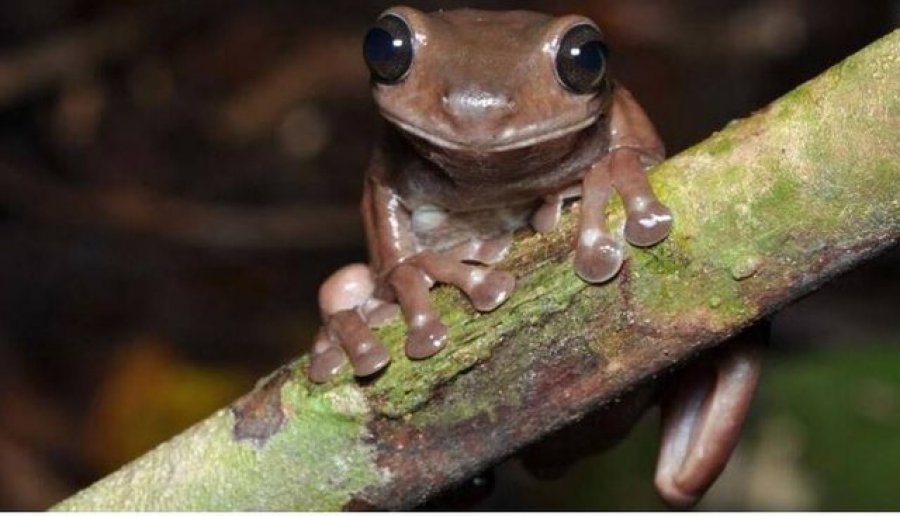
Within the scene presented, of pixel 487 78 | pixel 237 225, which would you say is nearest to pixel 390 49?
pixel 487 78

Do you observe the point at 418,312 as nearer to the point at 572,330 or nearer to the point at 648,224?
the point at 572,330

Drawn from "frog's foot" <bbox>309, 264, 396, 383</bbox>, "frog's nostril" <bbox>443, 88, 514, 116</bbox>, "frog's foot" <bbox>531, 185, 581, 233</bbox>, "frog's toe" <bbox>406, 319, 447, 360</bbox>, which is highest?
"frog's nostril" <bbox>443, 88, 514, 116</bbox>

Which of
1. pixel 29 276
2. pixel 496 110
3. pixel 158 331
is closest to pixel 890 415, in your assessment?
pixel 496 110

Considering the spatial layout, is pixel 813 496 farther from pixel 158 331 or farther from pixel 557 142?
pixel 158 331

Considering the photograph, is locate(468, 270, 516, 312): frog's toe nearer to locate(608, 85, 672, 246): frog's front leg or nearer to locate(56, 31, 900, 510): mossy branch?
locate(56, 31, 900, 510): mossy branch

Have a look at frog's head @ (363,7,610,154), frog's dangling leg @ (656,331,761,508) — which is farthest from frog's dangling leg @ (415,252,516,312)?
frog's dangling leg @ (656,331,761,508)

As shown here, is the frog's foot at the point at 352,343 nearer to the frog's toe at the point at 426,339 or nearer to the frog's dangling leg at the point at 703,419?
the frog's toe at the point at 426,339

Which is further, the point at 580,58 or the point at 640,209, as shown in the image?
the point at 580,58

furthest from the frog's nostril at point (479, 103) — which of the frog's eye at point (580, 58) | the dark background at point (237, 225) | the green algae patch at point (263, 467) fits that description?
the dark background at point (237, 225)
